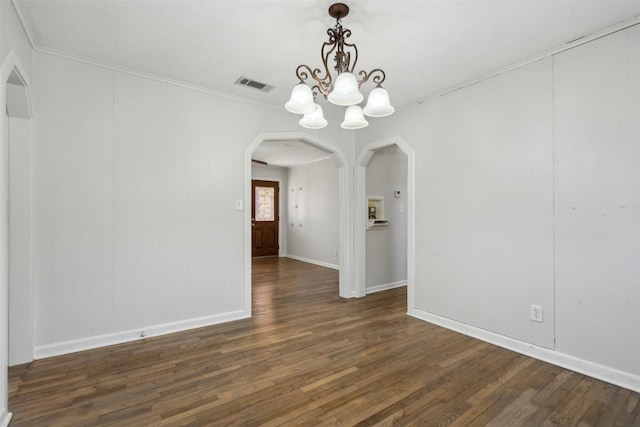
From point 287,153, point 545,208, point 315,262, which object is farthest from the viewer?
point 315,262

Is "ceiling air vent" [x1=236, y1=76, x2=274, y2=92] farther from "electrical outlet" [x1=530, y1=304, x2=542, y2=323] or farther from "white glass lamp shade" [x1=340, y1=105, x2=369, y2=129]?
"electrical outlet" [x1=530, y1=304, x2=542, y2=323]

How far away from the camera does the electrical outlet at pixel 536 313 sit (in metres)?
2.58

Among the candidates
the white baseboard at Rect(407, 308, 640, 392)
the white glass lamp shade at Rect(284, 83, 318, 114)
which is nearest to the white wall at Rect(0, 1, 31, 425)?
the white glass lamp shade at Rect(284, 83, 318, 114)

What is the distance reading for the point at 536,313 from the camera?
8.54 ft

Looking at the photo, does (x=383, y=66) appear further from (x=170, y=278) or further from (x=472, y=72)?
(x=170, y=278)

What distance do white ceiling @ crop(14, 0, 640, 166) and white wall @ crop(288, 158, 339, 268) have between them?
4241mm

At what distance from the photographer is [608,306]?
223 cm

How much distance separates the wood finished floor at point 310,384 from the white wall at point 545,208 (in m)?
0.29

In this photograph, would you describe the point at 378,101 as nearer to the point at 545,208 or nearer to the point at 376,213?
the point at 545,208

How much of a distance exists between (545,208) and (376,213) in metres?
2.61

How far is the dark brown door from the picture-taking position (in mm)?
8484

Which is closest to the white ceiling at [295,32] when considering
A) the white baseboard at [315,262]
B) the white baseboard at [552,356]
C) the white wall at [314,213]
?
the white baseboard at [552,356]

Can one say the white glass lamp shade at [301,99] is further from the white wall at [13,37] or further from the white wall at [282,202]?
the white wall at [282,202]

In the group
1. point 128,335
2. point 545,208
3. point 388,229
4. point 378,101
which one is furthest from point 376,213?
point 128,335
